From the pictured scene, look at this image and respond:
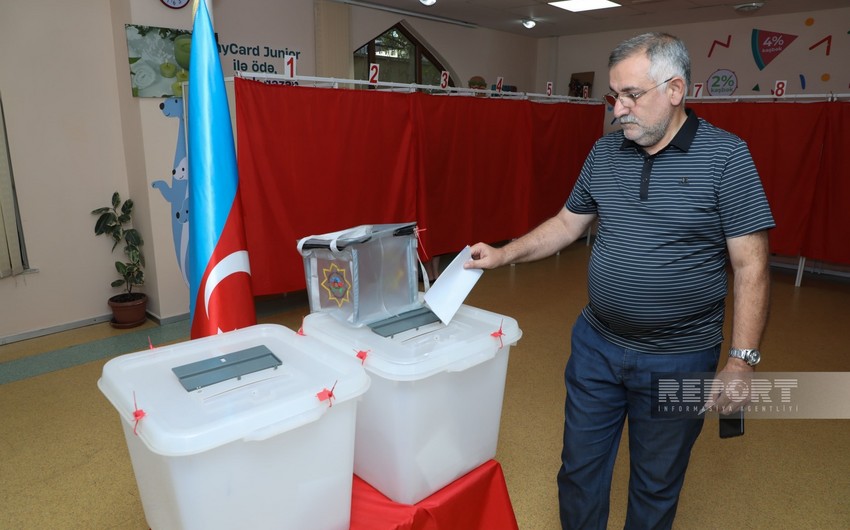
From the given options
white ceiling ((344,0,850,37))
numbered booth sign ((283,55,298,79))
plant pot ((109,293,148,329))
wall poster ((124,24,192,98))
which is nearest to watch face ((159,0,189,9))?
wall poster ((124,24,192,98))

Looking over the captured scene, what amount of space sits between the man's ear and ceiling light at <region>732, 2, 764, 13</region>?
16.9 feet

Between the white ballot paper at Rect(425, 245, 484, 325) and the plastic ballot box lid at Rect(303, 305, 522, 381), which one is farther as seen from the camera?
the white ballot paper at Rect(425, 245, 484, 325)

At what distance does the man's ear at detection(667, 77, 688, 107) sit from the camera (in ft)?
4.05

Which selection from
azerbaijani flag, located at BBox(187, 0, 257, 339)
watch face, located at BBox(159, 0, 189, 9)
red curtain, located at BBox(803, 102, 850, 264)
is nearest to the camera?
azerbaijani flag, located at BBox(187, 0, 257, 339)

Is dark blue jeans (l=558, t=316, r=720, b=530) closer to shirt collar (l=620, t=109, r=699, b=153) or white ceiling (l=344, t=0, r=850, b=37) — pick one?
shirt collar (l=620, t=109, r=699, b=153)

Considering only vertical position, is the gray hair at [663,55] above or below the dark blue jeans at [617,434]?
above

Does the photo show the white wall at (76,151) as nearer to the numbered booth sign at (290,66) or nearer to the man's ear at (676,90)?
the numbered booth sign at (290,66)

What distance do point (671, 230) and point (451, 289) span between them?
0.51m

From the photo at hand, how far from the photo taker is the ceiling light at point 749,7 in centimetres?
531

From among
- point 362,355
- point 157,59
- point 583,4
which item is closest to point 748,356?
point 362,355

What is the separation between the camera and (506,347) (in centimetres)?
126

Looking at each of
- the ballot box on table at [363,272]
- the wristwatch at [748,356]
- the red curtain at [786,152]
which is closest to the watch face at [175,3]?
the ballot box on table at [363,272]

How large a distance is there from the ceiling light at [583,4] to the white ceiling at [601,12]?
100 mm

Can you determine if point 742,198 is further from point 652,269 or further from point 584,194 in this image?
point 584,194
